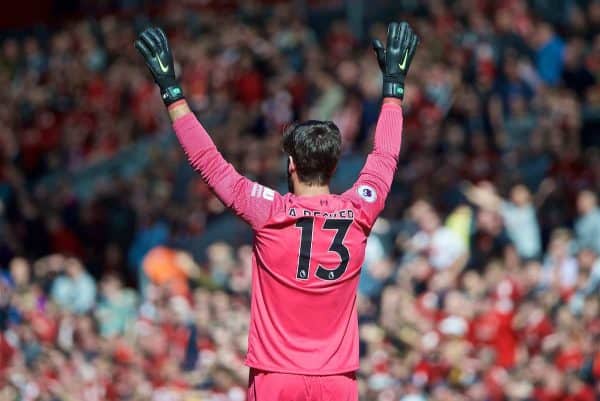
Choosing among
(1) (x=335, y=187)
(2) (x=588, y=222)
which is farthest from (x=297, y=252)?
(1) (x=335, y=187)

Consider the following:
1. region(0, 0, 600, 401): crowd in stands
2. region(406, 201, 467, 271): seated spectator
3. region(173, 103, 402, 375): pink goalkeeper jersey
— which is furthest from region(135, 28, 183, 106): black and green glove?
region(406, 201, 467, 271): seated spectator

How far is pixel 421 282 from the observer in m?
14.6

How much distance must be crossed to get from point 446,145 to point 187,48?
21.4 ft

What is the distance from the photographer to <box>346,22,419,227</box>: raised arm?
534cm

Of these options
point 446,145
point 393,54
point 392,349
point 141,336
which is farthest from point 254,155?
point 393,54

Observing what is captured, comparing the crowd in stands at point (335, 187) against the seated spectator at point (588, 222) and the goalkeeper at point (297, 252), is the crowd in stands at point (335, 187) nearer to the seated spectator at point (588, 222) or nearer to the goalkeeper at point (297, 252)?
the seated spectator at point (588, 222)

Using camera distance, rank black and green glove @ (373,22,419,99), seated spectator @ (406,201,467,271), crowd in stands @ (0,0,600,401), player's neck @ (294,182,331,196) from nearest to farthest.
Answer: player's neck @ (294,182,331,196) → black and green glove @ (373,22,419,99) → crowd in stands @ (0,0,600,401) → seated spectator @ (406,201,467,271)

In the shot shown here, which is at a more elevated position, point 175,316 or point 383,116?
point 175,316

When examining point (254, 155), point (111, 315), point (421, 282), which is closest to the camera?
point (421, 282)

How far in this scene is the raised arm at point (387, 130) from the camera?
210 inches

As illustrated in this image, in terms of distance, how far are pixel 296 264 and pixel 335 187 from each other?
1172 cm

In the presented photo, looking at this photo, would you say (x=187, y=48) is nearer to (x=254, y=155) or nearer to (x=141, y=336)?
(x=254, y=155)

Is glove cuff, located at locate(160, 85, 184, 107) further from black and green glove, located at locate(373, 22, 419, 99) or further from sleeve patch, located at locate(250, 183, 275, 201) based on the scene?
black and green glove, located at locate(373, 22, 419, 99)

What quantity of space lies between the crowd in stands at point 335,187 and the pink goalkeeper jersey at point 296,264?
6.91 m
